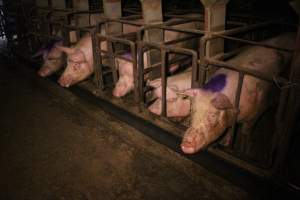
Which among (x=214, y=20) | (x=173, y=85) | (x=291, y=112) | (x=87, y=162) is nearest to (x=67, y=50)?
(x=173, y=85)

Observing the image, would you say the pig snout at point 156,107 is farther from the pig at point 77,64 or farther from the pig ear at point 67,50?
the pig ear at point 67,50

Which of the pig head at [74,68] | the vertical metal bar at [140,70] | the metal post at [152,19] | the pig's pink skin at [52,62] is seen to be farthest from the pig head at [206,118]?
the pig's pink skin at [52,62]

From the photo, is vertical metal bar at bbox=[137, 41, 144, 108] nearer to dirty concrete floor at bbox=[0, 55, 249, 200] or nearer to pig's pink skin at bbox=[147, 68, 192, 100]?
pig's pink skin at bbox=[147, 68, 192, 100]

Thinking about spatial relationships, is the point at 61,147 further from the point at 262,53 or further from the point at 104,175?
the point at 262,53

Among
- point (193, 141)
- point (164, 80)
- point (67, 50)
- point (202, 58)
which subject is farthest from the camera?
point (67, 50)

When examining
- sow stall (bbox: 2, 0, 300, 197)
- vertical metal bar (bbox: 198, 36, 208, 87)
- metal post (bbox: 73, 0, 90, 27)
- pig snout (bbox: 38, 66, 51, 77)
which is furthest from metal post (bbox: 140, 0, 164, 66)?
pig snout (bbox: 38, 66, 51, 77)

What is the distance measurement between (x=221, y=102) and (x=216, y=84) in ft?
1.09

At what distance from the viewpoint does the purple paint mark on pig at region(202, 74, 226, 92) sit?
12.4ft

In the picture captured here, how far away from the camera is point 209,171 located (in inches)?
148

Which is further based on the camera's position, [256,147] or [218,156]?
[256,147]

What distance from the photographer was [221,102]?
359 centimetres

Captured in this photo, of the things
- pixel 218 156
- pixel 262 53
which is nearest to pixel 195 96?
pixel 218 156

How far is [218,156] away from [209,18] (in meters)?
1.88

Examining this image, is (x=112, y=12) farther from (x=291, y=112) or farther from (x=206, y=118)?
(x=291, y=112)
